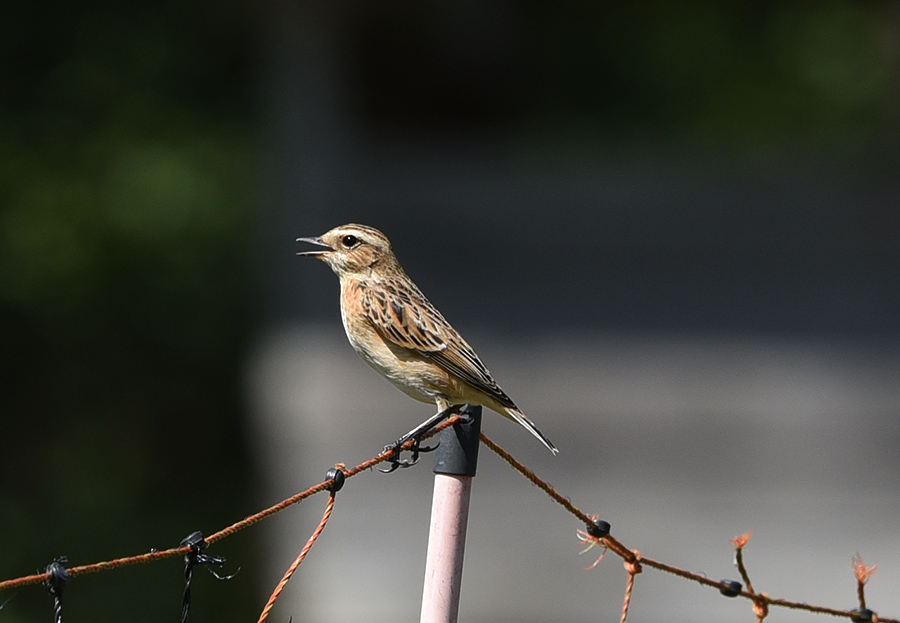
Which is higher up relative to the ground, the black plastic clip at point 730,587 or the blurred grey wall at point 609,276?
the blurred grey wall at point 609,276

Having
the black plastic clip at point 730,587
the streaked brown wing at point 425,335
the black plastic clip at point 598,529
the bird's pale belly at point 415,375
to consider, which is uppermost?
the streaked brown wing at point 425,335

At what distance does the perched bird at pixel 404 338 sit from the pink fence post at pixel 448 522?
118cm

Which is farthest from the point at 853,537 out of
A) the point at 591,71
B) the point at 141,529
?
the point at 141,529

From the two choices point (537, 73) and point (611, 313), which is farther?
point (537, 73)

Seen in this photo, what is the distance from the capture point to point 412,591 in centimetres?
850

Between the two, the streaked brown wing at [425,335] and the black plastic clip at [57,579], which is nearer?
the black plastic clip at [57,579]

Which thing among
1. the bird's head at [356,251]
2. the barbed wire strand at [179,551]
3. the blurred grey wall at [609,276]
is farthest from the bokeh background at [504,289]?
the barbed wire strand at [179,551]

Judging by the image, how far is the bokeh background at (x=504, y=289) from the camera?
28.2 feet

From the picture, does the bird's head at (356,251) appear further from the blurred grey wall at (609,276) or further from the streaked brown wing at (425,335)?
the blurred grey wall at (609,276)

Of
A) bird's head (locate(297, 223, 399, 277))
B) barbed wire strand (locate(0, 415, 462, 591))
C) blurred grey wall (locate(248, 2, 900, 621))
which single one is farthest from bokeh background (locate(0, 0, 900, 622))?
barbed wire strand (locate(0, 415, 462, 591))

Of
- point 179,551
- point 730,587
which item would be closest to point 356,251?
point 730,587

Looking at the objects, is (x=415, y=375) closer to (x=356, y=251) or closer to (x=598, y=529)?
(x=356, y=251)

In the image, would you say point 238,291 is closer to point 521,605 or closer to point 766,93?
point 521,605

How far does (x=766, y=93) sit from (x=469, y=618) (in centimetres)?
432
